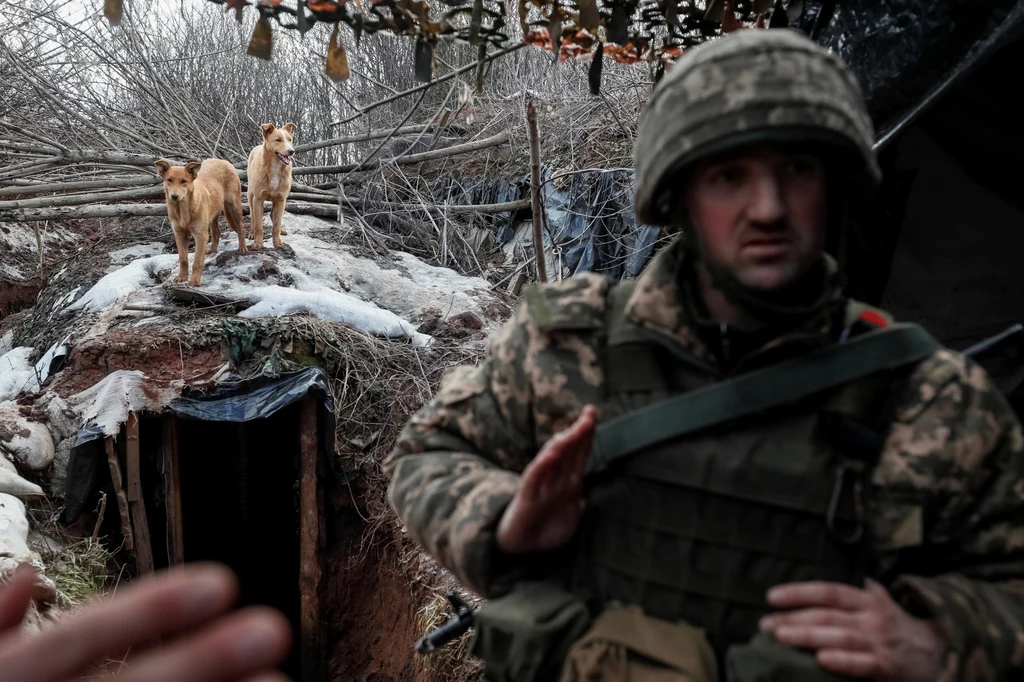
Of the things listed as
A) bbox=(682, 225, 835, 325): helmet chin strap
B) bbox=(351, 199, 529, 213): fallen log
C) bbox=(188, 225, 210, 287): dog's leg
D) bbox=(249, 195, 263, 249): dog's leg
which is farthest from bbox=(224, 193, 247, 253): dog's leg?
bbox=(682, 225, 835, 325): helmet chin strap

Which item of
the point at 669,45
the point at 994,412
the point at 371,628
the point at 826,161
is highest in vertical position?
the point at 669,45

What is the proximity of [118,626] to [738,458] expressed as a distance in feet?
3.93

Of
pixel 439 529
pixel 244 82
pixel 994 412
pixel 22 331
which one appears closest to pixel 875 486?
pixel 994 412

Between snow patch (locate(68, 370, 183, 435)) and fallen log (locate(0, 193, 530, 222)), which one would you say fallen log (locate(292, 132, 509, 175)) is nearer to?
fallen log (locate(0, 193, 530, 222))

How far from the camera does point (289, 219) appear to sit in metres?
10.3

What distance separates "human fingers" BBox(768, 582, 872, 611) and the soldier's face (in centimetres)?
56

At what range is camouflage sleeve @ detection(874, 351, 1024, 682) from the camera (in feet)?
4.91

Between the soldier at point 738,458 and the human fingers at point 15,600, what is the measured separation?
87 centimetres

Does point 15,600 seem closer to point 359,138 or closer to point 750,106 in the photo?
point 750,106

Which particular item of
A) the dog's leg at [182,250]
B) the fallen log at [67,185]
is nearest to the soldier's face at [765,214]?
the dog's leg at [182,250]

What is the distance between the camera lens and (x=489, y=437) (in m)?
1.83

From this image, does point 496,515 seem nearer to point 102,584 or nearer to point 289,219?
point 102,584

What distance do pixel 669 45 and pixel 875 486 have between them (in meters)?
2.53

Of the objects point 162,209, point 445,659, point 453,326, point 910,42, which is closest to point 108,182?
point 162,209
